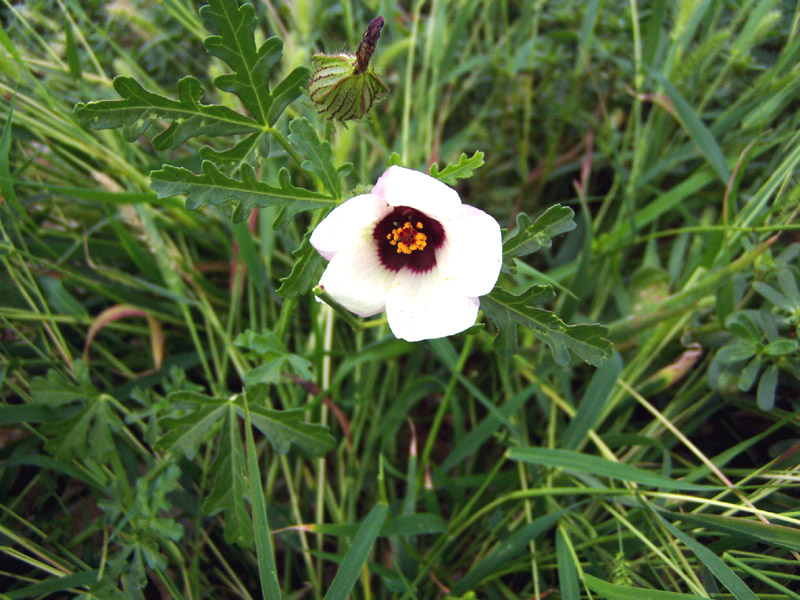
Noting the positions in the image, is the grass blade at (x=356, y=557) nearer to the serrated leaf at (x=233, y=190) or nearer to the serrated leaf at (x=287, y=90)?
the serrated leaf at (x=233, y=190)

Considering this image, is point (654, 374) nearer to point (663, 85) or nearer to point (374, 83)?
point (663, 85)

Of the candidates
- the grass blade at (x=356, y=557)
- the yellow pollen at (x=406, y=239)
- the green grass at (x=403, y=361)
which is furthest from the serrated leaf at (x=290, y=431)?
the yellow pollen at (x=406, y=239)

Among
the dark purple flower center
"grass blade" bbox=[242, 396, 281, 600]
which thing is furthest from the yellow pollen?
"grass blade" bbox=[242, 396, 281, 600]

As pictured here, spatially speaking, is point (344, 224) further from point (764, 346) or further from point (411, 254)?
point (764, 346)

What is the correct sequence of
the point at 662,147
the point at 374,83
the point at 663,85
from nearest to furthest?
1. the point at 374,83
2. the point at 663,85
3. the point at 662,147

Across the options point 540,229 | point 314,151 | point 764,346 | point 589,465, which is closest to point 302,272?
point 314,151

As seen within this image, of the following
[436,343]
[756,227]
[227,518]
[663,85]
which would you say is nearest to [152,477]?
[227,518]

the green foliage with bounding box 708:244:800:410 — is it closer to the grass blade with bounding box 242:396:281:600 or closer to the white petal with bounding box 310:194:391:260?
the white petal with bounding box 310:194:391:260
